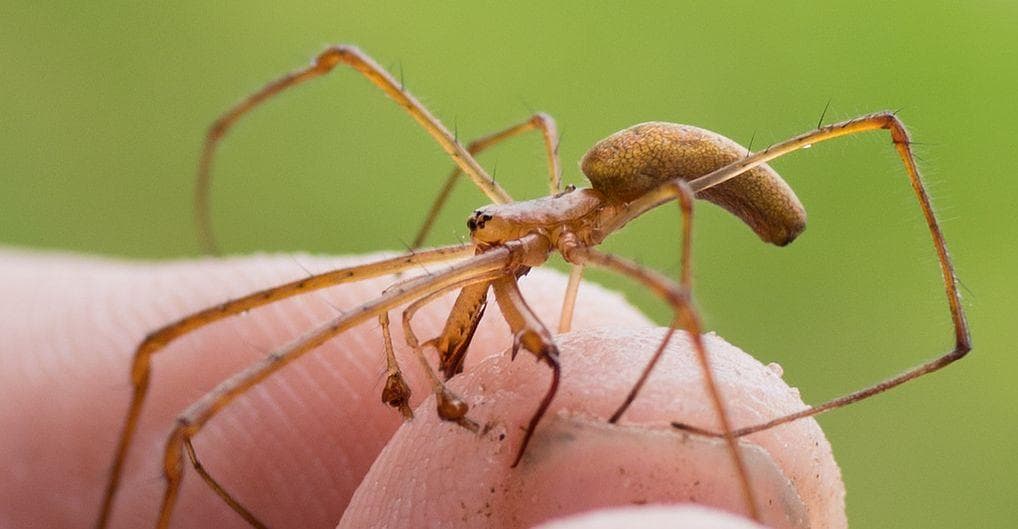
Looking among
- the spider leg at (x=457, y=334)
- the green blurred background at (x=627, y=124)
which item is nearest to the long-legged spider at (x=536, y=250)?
the spider leg at (x=457, y=334)

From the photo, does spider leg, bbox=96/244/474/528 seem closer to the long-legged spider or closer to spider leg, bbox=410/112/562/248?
the long-legged spider

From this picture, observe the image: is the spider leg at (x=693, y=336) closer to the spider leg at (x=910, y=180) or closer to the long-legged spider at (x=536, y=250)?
the long-legged spider at (x=536, y=250)

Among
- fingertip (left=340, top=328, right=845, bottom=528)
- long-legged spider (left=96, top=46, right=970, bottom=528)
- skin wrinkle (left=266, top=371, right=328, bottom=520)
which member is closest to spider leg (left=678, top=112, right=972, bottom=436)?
long-legged spider (left=96, top=46, right=970, bottom=528)

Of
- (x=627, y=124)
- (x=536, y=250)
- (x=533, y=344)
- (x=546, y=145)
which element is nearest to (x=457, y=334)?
(x=536, y=250)

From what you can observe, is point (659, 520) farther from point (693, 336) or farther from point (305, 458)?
point (305, 458)

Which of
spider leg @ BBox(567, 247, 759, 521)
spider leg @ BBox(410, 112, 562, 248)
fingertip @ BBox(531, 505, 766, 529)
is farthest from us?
spider leg @ BBox(410, 112, 562, 248)
